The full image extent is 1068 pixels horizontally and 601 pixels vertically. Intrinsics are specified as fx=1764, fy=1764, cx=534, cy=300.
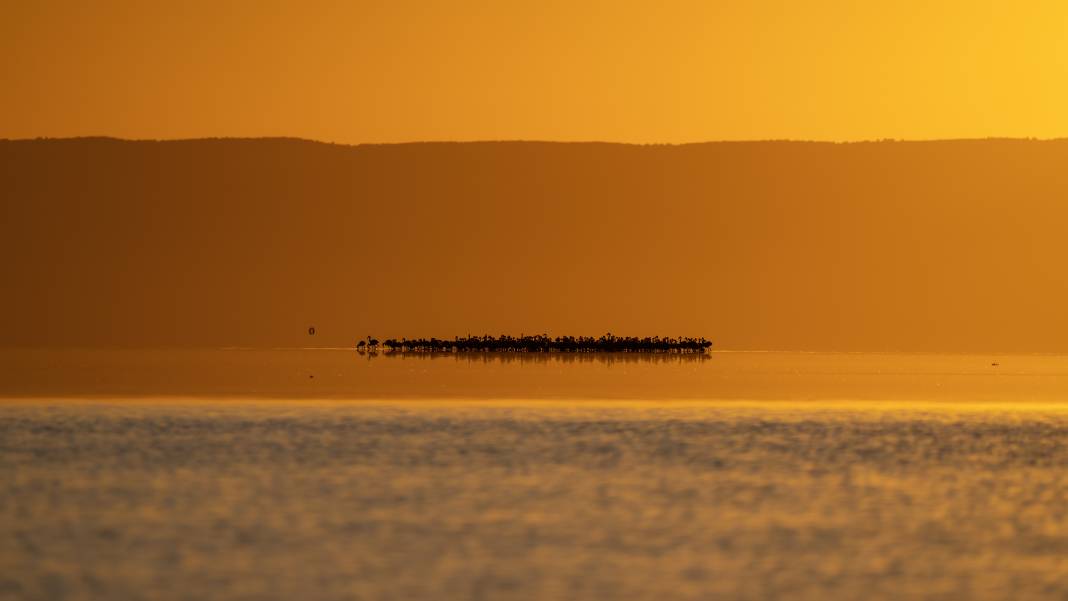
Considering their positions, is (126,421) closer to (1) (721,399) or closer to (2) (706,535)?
(1) (721,399)

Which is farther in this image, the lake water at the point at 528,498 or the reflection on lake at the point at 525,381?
the reflection on lake at the point at 525,381

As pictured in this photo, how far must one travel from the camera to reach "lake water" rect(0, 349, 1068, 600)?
30.6m

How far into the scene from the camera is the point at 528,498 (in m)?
42.6

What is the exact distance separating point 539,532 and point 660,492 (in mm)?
9041

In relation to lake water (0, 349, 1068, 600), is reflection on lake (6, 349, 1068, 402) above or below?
above

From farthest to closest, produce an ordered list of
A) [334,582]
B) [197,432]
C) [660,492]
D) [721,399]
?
Answer: 1. [721,399]
2. [197,432]
3. [660,492]
4. [334,582]

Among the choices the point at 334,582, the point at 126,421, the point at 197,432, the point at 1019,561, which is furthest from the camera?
the point at 126,421

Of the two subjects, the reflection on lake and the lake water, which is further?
the reflection on lake

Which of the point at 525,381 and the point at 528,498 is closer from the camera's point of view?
the point at 528,498

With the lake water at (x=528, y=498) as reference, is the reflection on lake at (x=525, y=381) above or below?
above

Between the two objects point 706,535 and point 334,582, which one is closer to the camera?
point 334,582

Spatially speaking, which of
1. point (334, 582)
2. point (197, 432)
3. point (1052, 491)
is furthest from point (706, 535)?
point (197, 432)

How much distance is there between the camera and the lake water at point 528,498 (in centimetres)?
3062

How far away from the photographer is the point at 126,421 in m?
70.1
